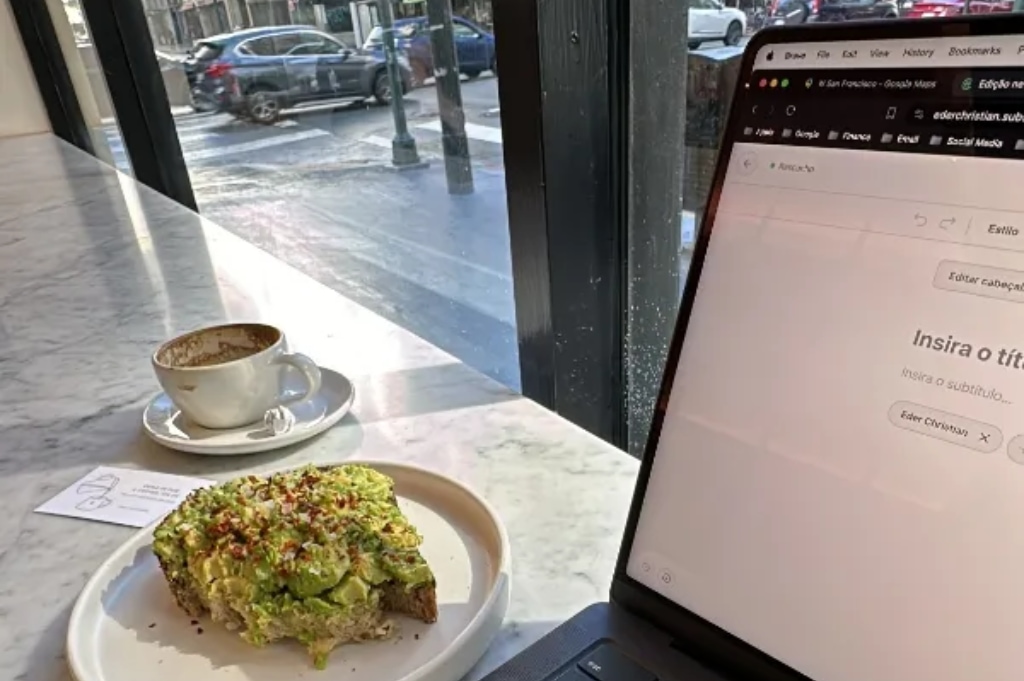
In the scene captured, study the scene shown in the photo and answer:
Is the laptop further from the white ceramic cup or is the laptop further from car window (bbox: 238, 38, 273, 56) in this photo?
car window (bbox: 238, 38, 273, 56)

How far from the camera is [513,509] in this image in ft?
Result: 1.73

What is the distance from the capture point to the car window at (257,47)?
1758 millimetres

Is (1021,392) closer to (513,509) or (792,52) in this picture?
(792,52)

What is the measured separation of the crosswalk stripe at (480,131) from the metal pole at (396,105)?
0.12 meters

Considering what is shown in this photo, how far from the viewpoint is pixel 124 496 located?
0.57 metres

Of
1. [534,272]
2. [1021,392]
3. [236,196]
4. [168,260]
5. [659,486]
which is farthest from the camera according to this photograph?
[236,196]

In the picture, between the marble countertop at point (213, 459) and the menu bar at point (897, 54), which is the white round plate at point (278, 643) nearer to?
the marble countertop at point (213, 459)

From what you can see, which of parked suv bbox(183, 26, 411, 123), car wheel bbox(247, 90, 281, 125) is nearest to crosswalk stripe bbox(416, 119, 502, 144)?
parked suv bbox(183, 26, 411, 123)

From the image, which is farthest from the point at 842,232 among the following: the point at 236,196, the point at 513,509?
the point at 236,196

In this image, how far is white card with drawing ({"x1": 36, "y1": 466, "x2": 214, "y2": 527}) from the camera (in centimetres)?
55

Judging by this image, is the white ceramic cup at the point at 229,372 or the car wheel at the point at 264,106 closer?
the white ceramic cup at the point at 229,372

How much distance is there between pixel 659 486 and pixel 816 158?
0.53ft

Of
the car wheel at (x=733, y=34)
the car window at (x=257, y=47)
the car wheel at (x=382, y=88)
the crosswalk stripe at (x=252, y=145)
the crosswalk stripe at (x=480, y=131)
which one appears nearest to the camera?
the car wheel at (x=733, y=34)

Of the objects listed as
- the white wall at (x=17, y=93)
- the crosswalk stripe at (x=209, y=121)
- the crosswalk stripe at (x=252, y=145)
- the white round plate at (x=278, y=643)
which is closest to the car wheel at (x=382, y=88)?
the crosswalk stripe at (x=252, y=145)
